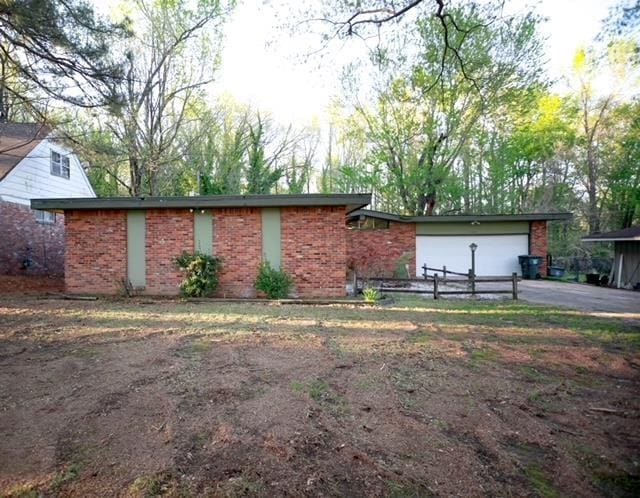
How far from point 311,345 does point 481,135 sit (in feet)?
58.1

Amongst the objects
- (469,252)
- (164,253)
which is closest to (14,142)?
(164,253)

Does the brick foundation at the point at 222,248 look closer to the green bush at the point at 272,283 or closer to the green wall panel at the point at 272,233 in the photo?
the green wall panel at the point at 272,233

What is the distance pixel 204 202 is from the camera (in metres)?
9.59

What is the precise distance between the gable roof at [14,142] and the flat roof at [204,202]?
4422mm

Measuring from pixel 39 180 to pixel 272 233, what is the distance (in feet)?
37.1

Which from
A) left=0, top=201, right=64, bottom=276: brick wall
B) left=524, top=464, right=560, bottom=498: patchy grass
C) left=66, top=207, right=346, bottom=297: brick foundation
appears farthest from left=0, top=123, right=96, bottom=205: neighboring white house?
left=524, top=464, right=560, bottom=498: patchy grass

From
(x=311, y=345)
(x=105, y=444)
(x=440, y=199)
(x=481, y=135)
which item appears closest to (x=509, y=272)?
(x=440, y=199)

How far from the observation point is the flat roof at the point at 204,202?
9.31m

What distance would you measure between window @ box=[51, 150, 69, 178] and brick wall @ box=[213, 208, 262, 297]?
10585mm

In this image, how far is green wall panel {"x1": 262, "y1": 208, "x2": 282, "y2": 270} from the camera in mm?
9875

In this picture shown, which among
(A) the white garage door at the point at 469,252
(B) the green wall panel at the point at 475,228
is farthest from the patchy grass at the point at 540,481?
(B) the green wall panel at the point at 475,228

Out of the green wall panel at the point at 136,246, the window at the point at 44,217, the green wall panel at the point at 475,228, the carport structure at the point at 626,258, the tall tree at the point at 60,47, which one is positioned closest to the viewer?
the tall tree at the point at 60,47

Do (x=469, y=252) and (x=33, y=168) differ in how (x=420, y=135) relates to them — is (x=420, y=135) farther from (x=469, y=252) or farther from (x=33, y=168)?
(x=33, y=168)

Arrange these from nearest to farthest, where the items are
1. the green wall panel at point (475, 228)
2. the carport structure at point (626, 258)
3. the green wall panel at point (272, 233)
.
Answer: the green wall panel at point (272, 233) → the carport structure at point (626, 258) → the green wall panel at point (475, 228)
